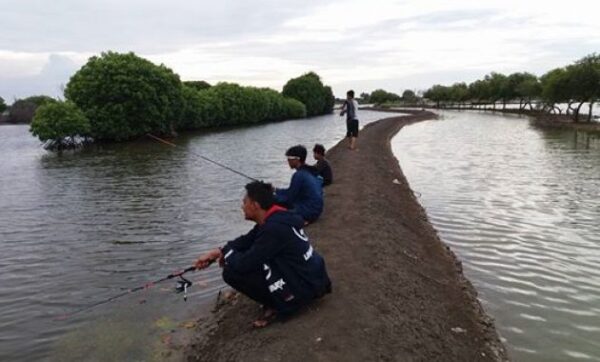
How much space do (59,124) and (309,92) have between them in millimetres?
90351

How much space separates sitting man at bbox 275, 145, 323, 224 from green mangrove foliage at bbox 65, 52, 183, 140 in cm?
4120

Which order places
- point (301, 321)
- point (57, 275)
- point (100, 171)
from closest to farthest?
point (301, 321) → point (57, 275) → point (100, 171)

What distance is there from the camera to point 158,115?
52.1 metres

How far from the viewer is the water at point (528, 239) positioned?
24.5ft

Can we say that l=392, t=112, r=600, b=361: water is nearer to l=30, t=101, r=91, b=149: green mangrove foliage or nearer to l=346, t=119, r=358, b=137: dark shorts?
l=346, t=119, r=358, b=137: dark shorts

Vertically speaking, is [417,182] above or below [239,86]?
below

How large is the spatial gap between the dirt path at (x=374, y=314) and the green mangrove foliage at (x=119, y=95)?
4133 cm

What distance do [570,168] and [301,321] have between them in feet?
71.5

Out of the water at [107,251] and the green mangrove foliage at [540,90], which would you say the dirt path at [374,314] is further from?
the green mangrove foliage at [540,90]

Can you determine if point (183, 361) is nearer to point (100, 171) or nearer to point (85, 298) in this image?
point (85, 298)

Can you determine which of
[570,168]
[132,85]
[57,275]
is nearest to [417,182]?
[570,168]

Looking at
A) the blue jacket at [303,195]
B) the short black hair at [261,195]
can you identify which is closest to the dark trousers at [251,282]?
the short black hair at [261,195]

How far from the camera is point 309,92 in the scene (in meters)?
129

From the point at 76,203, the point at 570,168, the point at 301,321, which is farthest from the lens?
the point at 570,168
